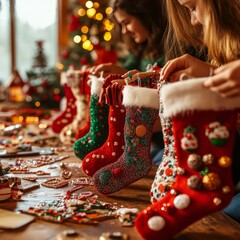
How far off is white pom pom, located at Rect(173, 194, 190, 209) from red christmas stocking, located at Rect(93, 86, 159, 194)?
32cm

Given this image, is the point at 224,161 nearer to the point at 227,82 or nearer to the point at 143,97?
the point at 227,82

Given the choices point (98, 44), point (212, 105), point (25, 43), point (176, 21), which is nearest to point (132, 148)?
point (212, 105)

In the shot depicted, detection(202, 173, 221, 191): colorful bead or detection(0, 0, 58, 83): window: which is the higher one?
detection(0, 0, 58, 83): window

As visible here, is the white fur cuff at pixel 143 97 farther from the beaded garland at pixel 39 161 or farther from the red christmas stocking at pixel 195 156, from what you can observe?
the beaded garland at pixel 39 161

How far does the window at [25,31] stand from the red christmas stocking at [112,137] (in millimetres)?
4382

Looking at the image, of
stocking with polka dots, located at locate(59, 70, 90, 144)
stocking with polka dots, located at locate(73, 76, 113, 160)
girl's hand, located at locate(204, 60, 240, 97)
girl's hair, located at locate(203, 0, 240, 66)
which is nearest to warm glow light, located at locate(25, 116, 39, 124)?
stocking with polka dots, located at locate(59, 70, 90, 144)

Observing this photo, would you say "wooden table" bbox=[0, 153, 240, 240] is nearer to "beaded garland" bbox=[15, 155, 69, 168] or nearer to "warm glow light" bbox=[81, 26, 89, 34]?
"beaded garland" bbox=[15, 155, 69, 168]

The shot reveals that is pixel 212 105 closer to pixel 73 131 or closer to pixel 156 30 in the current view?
pixel 73 131

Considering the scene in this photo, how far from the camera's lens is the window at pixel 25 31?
5621 millimetres

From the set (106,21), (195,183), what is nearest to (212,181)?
(195,183)

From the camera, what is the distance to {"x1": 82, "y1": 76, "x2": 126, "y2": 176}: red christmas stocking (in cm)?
126

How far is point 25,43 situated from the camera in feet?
19.2

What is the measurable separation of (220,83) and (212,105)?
0.05 m

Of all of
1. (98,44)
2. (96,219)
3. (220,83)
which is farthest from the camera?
(98,44)
